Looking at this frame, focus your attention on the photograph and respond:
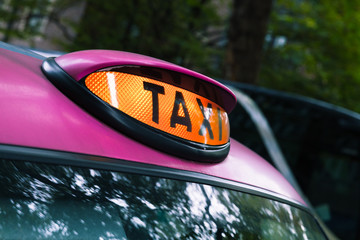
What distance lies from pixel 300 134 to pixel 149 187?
5.14 metres

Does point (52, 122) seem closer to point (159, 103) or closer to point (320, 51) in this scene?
point (159, 103)

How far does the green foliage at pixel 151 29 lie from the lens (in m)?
12.0

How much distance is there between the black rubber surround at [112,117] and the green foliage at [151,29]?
10.5 metres

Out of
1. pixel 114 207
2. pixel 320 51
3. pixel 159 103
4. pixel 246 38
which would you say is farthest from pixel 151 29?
pixel 114 207

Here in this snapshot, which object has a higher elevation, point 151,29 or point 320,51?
point 320,51

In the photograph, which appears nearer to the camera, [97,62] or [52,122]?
[52,122]

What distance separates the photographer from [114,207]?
120cm

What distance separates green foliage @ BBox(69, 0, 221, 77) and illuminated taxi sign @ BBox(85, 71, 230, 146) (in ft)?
34.3

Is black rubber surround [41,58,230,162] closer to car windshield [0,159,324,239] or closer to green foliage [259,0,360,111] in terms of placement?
car windshield [0,159,324,239]

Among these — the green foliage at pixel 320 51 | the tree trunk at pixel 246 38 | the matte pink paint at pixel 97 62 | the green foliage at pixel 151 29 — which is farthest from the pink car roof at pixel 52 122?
the green foliage at pixel 320 51

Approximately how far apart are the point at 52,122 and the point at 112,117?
0.48 ft

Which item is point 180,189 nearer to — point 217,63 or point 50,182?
point 50,182

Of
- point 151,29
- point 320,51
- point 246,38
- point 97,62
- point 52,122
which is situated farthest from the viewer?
point 320,51

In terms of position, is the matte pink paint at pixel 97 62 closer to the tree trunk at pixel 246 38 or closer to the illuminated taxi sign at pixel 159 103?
the illuminated taxi sign at pixel 159 103
